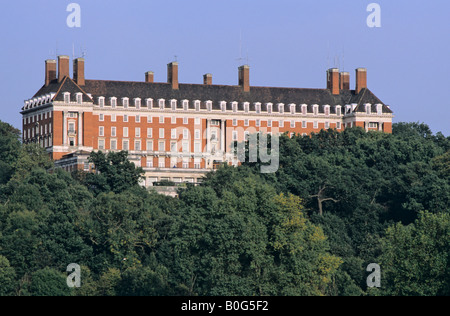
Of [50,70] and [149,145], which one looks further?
[50,70]

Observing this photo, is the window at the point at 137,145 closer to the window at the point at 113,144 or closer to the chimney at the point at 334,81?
the window at the point at 113,144

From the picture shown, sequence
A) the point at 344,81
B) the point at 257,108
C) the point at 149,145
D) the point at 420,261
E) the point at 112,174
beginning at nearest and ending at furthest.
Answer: the point at 420,261 < the point at 112,174 < the point at 149,145 < the point at 257,108 < the point at 344,81

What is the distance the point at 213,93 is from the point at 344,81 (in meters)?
16.7

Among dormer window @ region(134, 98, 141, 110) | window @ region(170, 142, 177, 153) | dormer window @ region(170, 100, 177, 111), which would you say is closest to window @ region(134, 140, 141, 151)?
window @ region(170, 142, 177, 153)

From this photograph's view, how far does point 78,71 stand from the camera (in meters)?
159

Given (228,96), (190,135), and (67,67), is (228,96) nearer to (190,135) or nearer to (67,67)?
(190,135)

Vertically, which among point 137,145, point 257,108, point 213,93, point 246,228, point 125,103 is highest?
point 213,93

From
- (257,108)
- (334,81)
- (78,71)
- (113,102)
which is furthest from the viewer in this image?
(334,81)

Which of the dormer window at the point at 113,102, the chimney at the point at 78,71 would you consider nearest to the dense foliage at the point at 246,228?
→ the chimney at the point at 78,71

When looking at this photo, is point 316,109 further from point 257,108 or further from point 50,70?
point 50,70

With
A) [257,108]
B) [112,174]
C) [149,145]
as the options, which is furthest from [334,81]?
[112,174]

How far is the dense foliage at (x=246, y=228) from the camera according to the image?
9075cm

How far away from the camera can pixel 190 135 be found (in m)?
162

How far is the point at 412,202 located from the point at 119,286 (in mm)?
33573
